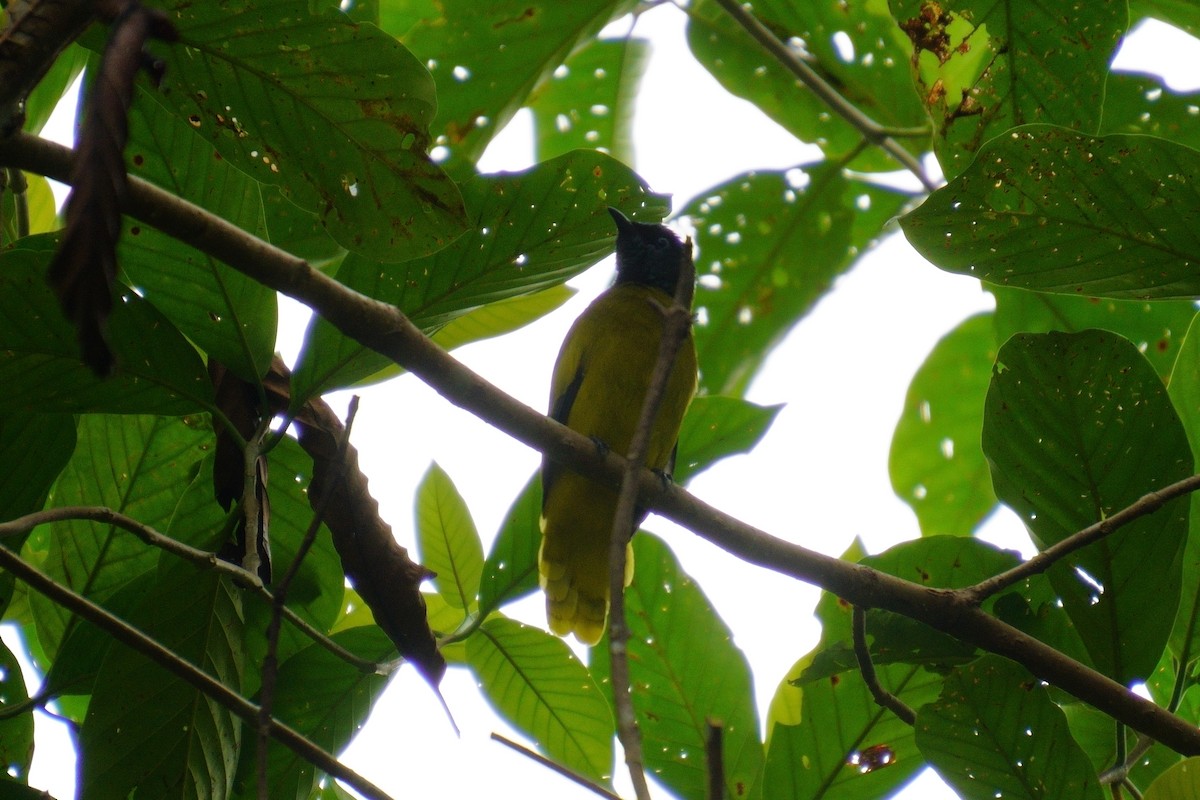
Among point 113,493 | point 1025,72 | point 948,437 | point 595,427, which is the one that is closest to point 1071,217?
point 1025,72

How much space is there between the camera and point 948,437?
3387 millimetres

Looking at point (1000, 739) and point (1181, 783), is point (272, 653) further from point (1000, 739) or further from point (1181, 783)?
point (1181, 783)

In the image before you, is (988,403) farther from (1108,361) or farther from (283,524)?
(283,524)

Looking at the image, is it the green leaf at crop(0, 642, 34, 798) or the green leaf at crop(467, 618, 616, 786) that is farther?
the green leaf at crop(467, 618, 616, 786)

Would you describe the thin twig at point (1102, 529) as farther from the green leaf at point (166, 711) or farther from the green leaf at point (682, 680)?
the green leaf at point (166, 711)

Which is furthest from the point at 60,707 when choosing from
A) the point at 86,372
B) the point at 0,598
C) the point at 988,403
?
the point at 988,403

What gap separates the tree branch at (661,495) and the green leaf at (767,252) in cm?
133

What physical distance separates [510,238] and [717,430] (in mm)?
743

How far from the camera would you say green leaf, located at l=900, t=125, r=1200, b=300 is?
1.95 meters

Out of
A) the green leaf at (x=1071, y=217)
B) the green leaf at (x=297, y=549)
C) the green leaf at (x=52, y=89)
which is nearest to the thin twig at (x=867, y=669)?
the green leaf at (x=1071, y=217)

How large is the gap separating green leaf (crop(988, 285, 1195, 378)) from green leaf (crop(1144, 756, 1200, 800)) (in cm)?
151

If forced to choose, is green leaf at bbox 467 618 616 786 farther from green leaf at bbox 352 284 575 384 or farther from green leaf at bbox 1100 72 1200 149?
green leaf at bbox 1100 72 1200 149

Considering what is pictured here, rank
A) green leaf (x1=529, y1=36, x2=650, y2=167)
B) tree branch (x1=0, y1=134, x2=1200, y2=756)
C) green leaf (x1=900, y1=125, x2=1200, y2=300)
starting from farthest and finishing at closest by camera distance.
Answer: green leaf (x1=529, y1=36, x2=650, y2=167) < green leaf (x1=900, y1=125, x2=1200, y2=300) < tree branch (x1=0, y1=134, x2=1200, y2=756)

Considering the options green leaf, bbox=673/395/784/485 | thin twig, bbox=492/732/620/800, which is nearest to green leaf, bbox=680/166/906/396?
green leaf, bbox=673/395/784/485
